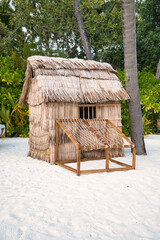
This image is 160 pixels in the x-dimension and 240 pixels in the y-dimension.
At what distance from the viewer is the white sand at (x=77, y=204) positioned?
10.1 feet

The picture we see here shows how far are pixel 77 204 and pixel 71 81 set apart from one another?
402 centimetres

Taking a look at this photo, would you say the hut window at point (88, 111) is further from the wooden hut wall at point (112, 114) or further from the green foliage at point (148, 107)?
the green foliage at point (148, 107)

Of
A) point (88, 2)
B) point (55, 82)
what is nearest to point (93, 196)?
point (55, 82)

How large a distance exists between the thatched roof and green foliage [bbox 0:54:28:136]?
4915 millimetres

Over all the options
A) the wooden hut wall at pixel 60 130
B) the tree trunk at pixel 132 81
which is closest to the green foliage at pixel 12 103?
the wooden hut wall at pixel 60 130

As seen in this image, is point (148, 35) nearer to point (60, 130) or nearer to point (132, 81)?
point (132, 81)

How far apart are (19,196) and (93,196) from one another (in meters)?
1.25

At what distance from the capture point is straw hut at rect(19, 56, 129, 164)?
6.81 meters

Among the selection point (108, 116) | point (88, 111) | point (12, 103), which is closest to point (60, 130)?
point (88, 111)

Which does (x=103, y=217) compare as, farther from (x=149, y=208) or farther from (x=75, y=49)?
(x=75, y=49)

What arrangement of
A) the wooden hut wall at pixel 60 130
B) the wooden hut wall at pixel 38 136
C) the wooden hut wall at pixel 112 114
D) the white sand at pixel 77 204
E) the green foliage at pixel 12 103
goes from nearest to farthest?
the white sand at pixel 77 204
the wooden hut wall at pixel 60 130
the wooden hut wall at pixel 38 136
the wooden hut wall at pixel 112 114
the green foliage at pixel 12 103

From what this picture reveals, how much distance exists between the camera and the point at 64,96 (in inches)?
268

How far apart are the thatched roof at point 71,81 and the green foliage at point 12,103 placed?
4915 mm

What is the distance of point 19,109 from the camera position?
12.9 m
